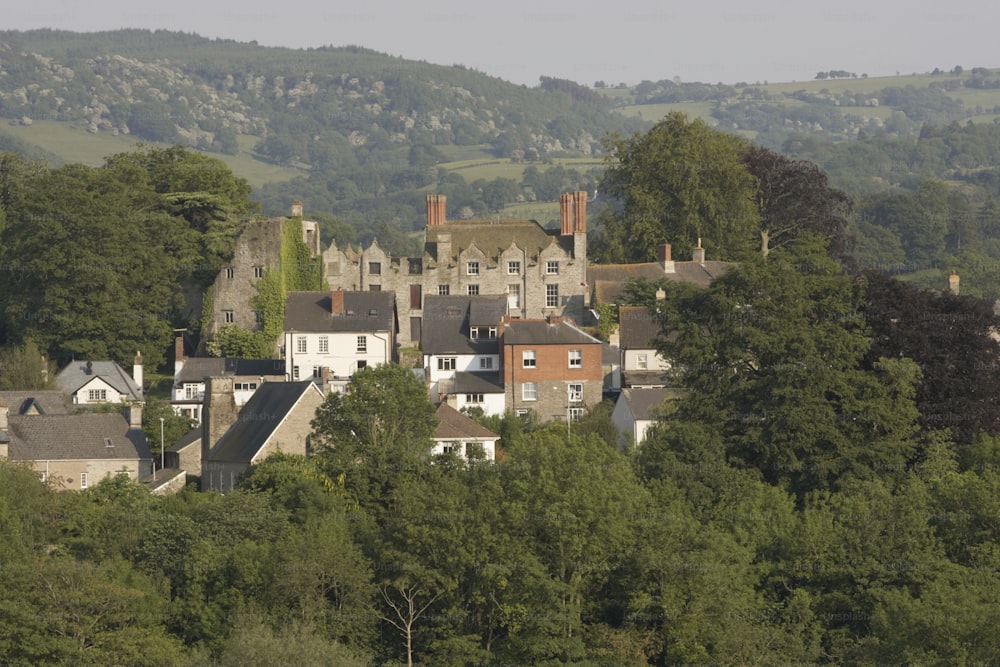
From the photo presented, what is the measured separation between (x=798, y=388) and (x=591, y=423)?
1081cm

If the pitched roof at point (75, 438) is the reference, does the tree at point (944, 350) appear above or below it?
above

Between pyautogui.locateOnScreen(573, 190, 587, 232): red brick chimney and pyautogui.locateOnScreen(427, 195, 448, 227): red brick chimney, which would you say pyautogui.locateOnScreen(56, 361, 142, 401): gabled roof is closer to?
pyautogui.locateOnScreen(427, 195, 448, 227): red brick chimney

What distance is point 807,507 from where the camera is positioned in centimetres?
4853

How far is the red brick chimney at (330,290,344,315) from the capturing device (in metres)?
68.3

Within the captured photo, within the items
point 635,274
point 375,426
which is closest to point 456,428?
point 375,426

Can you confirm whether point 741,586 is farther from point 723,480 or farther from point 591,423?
point 591,423

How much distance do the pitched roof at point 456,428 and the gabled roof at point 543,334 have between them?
6309 millimetres

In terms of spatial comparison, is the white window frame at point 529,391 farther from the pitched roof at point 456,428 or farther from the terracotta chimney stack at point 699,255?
the terracotta chimney stack at point 699,255

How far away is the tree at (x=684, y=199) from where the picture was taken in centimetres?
7775

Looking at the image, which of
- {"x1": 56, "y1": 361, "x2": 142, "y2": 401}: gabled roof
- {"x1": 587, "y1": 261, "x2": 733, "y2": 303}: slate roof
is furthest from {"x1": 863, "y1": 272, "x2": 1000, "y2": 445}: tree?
{"x1": 56, "y1": 361, "x2": 142, "y2": 401}: gabled roof

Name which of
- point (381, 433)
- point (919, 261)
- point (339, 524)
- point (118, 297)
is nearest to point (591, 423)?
point (381, 433)

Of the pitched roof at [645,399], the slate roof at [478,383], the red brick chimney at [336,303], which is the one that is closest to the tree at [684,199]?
the red brick chimney at [336,303]

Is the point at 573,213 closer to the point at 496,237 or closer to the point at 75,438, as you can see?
the point at 496,237

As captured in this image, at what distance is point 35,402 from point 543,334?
56.1 feet
